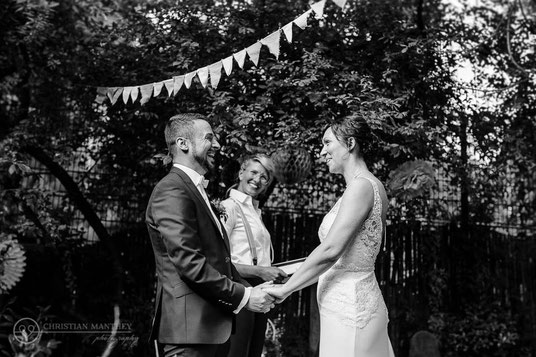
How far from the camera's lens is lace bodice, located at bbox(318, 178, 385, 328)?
10.2 ft

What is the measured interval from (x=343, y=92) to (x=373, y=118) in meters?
0.62

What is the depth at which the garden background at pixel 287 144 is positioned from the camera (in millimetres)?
6168

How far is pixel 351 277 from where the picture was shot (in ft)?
10.4

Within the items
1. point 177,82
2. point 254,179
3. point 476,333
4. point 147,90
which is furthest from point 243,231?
point 476,333

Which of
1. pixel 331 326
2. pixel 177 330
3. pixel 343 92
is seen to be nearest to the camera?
pixel 177 330

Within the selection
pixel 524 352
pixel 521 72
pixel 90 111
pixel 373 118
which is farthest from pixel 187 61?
pixel 524 352

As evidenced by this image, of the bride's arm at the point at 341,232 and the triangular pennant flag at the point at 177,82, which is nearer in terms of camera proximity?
the bride's arm at the point at 341,232

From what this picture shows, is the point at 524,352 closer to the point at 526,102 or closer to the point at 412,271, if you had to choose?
the point at 412,271

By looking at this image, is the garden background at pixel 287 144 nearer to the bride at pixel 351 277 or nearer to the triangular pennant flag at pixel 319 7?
the triangular pennant flag at pixel 319 7

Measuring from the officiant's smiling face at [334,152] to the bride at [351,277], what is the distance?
0.41 feet

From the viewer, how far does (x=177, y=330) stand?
2.75 meters

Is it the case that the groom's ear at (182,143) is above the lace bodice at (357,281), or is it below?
above

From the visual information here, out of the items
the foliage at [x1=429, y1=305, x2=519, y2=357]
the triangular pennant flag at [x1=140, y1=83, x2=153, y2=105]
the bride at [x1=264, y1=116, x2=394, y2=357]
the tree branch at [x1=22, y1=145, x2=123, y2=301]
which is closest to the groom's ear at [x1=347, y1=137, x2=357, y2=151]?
the bride at [x1=264, y1=116, x2=394, y2=357]

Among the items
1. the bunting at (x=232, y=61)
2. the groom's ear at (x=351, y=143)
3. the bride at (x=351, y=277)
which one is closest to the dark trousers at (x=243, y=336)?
the bride at (x=351, y=277)
